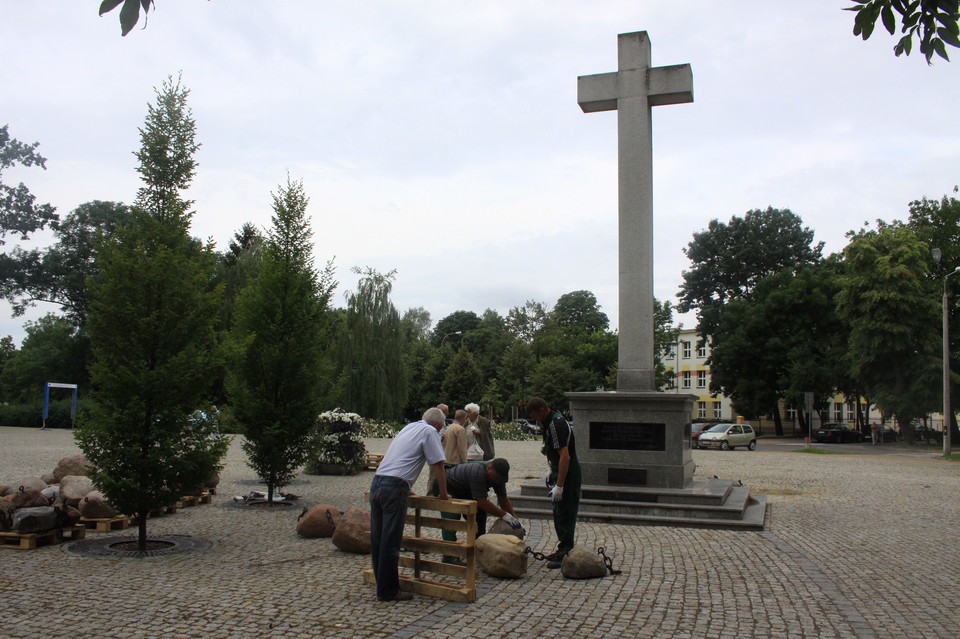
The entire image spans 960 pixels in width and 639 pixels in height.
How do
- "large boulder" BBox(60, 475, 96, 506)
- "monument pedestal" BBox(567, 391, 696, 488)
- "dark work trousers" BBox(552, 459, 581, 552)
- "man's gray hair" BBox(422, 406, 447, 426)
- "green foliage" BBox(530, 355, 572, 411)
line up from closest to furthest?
"man's gray hair" BBox(422, 406, 447, 426), "dark work trousers" BBox(552, 459, 581, 552), "large boulder" BBox(60, 475, 96, 506), "monument pedestal" BBox(567, 391, 696, 488), "green foliage" BBox(530, 355, 572, 411)

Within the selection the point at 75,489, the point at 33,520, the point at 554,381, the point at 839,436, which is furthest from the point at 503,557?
the point at 839,436

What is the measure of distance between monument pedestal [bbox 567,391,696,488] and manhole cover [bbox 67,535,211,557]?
5.96 meters

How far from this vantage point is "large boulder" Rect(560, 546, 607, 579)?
7539 mm

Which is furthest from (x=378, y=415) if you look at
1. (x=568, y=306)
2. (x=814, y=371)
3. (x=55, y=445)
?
(x=568, y=306)

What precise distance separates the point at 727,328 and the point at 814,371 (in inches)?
273

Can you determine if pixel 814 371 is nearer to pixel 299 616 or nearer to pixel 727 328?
pixel 727 328

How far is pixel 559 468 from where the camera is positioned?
805 cm

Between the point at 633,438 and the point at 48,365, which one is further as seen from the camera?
the point at 48,365

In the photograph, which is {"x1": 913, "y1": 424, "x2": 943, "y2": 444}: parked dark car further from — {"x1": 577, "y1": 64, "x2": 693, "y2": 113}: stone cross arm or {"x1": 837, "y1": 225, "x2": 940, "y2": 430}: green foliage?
{"x1": 577, "y1": 64, "x2": 693, "y2": 113}: stone cross arm

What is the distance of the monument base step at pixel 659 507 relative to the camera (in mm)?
11188

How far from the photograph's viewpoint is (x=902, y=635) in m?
5.80

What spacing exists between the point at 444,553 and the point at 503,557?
75 cm

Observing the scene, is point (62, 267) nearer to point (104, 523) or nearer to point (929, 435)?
point (104, 523)

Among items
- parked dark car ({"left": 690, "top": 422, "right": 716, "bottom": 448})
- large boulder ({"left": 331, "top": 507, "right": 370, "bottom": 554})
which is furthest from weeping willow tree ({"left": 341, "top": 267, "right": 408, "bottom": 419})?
large boulder ({"left": 331, "top": 507, "right": 370, "bottom": 554})
